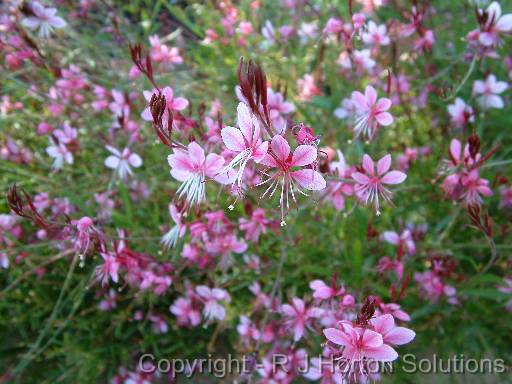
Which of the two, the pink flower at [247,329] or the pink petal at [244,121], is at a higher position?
the pink petal at [244,121]

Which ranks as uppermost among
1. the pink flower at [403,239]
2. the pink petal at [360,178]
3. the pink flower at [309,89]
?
the pink flower at [309,89]

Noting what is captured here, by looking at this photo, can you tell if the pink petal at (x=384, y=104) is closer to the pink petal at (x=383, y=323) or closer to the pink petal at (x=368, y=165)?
the pink petal at (x=368, y=165)

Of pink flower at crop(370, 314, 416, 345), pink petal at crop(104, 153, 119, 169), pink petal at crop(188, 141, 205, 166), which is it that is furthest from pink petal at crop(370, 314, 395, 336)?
pink petal at crop(104, 153, 119, 169)

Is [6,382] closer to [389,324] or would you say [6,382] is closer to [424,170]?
[389,324]

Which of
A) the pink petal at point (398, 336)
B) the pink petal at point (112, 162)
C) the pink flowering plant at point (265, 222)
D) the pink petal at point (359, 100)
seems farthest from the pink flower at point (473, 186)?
the pink petal at point (112, 162)

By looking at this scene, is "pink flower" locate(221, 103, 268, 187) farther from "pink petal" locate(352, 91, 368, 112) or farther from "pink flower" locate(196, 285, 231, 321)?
"pink flower" locate(196, 285, 231, 321)

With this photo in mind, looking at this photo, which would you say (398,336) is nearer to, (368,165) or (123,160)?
(368,165)
